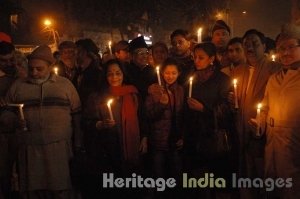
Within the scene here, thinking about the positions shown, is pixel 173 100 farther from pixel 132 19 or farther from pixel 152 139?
pixel 132 19

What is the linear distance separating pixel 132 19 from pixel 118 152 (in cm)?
2010

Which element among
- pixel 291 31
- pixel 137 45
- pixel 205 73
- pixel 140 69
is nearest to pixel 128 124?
pixel 205 73

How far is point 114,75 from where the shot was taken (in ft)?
17.6

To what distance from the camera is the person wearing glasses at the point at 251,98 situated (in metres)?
4.91

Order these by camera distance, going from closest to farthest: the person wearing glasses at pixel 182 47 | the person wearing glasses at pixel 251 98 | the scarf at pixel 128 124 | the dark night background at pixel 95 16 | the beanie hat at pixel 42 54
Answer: the beanie hat at pixel 42 54, the person wearing glasses at pixel 251 98, the scarf at pixel 128 124, the person wearing glasses at pixel 182 47, the dark night background at pixel 95 16

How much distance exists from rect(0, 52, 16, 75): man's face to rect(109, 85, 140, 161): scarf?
1554 millimetres

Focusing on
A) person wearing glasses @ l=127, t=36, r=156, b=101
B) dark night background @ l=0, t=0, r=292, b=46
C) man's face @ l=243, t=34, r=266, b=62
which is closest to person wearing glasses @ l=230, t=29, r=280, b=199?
man's face @ l=243, t=34, r=266, b=62

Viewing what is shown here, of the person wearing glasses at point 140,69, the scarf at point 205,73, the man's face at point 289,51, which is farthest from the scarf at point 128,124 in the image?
the man's face at point 289,51

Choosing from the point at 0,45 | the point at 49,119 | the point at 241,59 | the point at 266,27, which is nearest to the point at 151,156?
the point at 49,119

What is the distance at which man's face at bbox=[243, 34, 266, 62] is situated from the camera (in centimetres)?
517

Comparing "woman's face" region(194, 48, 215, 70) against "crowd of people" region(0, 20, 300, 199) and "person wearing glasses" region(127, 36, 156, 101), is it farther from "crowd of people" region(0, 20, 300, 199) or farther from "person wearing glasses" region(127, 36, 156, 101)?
"person wearing glasses" region(127, 36, 156, 101)

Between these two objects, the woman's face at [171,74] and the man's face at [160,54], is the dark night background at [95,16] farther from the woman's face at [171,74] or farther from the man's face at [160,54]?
the woman's face at [171,74]

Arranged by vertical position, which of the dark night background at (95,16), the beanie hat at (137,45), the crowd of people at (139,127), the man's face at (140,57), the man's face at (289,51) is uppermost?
the dark night background at (95,16)

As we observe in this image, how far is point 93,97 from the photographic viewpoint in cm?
535
